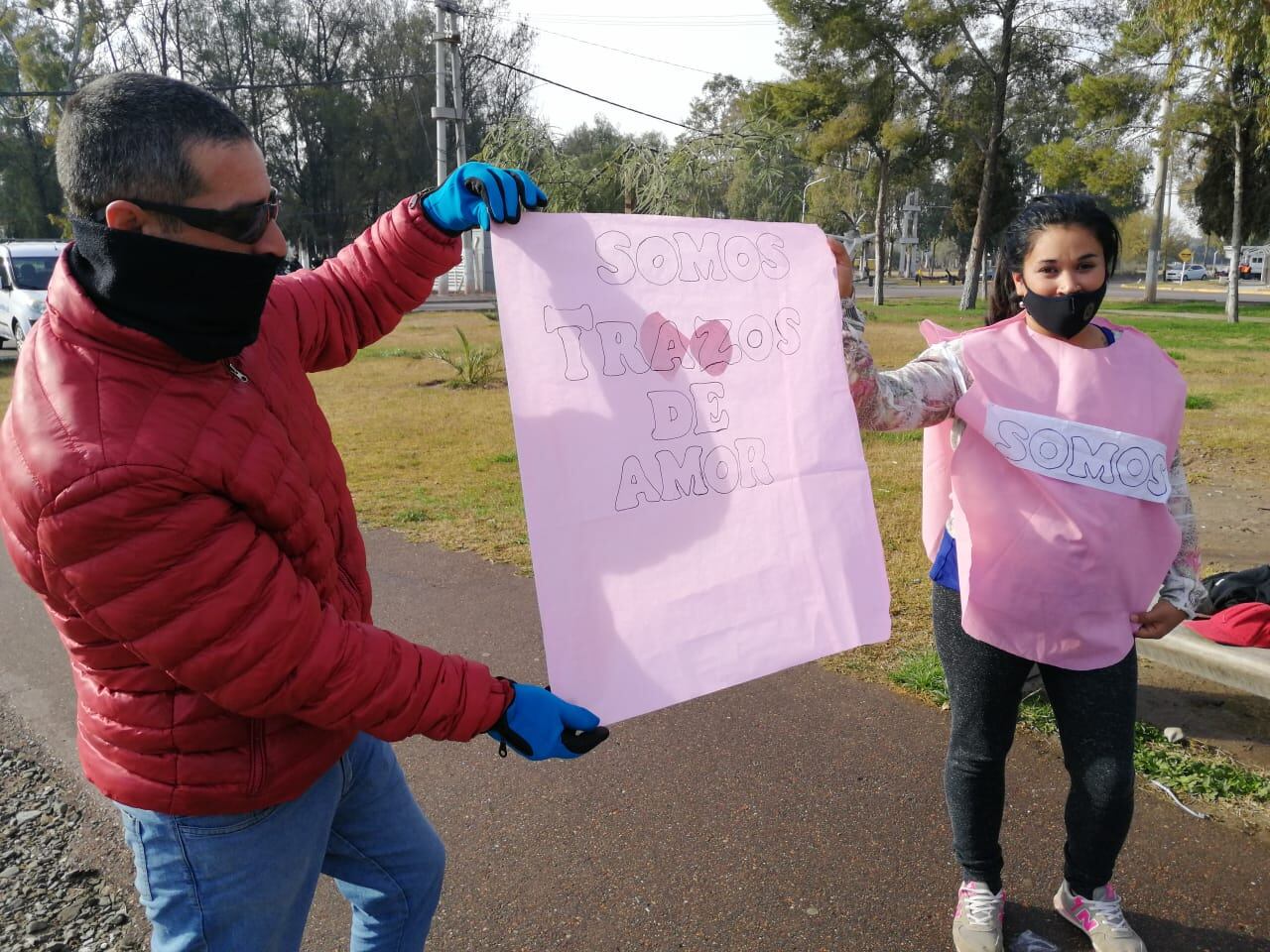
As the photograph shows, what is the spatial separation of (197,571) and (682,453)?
1.01 m

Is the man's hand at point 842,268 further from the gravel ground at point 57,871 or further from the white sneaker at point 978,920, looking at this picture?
the gravel ground at point 57,871

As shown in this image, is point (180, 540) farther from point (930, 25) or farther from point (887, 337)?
point (930, 25)

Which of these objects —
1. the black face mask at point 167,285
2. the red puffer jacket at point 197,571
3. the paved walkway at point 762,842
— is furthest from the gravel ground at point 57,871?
the black face mask at point 167,285

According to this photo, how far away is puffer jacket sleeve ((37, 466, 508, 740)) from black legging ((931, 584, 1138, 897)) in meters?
1.36

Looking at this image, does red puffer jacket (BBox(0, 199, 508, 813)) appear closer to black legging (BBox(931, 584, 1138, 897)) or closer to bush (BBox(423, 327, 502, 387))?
black legging (BBox(931, 584, 1138, 897))

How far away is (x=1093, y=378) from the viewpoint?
218 centimetres

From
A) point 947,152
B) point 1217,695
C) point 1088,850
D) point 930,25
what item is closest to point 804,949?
point 1088,850

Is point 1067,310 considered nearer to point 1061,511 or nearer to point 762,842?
point 1061,511

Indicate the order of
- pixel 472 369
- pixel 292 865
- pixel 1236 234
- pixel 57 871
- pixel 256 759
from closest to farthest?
pixel 256 759 < pixel 292 865 < pixel 57 871 < pixel 472 369 < pixel 1236 234

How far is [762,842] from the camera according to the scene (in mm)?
2818

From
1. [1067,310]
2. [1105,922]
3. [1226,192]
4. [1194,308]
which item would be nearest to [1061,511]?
[1067,310]

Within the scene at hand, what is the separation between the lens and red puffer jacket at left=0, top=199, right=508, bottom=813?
124 centimetres

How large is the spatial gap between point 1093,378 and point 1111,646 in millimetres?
608

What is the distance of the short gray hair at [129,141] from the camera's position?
4.09 feet
